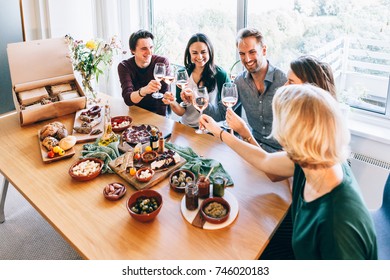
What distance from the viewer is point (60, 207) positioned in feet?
4.56

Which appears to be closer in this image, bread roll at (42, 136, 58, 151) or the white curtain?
bread roll at (42, 136, 58, 151)

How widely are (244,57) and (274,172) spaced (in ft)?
2.82

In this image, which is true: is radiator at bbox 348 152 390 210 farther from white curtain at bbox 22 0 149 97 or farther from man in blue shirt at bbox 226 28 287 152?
white curtain at bbox 22 0 149 97

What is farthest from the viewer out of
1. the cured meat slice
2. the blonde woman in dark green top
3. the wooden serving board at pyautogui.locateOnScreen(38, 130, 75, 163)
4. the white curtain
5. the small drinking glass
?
the white curtain

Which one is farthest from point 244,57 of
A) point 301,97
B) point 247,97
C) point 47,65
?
point 47,65

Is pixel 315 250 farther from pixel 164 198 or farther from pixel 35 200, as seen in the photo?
pixel 35 200

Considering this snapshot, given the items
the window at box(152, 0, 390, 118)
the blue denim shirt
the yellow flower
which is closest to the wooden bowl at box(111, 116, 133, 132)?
the yellow flower

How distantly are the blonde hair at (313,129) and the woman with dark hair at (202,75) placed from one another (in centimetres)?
114

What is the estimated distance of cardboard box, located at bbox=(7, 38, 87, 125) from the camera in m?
2.05

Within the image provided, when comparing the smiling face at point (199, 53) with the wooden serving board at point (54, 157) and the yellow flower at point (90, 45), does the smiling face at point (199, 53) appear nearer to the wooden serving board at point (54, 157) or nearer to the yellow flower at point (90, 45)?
the yellow flower at point (90, 45)

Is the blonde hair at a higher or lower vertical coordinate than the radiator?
higher

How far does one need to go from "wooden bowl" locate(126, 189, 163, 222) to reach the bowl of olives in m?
0.11

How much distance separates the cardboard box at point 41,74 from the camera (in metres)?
2.05

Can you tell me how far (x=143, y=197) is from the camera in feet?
4.50
